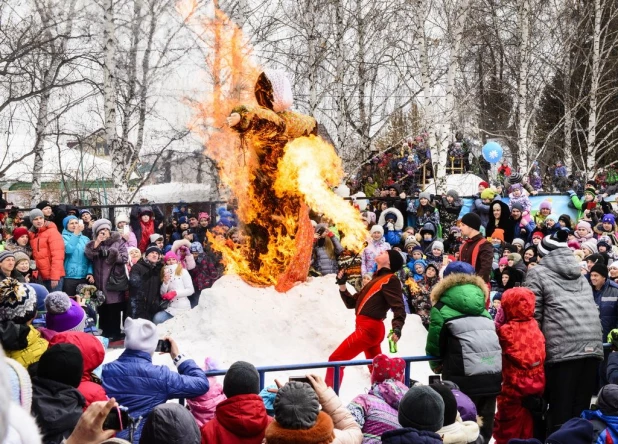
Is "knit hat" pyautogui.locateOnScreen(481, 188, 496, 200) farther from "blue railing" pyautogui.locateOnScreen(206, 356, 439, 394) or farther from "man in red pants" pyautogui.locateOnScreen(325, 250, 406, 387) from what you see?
"blue railing" pyautogui.locateOnScreen(206, 356, 439, 394)

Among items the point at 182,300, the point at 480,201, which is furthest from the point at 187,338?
the point at 480,201

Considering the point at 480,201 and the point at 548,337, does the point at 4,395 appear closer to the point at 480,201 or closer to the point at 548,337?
the point at 548,337

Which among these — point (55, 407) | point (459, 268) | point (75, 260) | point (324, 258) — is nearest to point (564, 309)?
point (459, 268)

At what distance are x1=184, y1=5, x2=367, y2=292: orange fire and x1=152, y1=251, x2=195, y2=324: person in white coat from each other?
60 centimetres

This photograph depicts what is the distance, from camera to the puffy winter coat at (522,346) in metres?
6.17

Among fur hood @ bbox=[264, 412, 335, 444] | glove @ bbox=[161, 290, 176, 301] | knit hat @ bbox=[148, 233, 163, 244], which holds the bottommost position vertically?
fur hood @ bbox=[264, 412, 335, 444]

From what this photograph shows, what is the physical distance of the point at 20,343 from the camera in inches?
195

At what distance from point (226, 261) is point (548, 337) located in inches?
195

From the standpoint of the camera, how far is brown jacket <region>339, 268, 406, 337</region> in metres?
7.50

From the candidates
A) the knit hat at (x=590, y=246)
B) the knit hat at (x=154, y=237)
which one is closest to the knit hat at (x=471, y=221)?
the knit hat at (x=590, y=246)

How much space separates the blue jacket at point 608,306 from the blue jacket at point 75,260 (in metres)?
6.54

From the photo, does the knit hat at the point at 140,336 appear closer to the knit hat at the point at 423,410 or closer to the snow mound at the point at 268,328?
the knit hat at the point at 423,410

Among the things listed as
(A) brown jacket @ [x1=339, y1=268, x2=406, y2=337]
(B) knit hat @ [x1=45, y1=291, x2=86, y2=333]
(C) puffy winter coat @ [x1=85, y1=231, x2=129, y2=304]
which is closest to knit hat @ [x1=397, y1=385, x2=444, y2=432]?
(B) knit hat @ [x1=45, y1=291, x2=86, y2=333]

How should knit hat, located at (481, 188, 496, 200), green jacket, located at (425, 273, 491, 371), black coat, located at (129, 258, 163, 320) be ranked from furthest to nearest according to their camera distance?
knit hat, located at (481, 188, 496, 200) < black coat, located at (129, 258, 163, 320) < green jacket, located at (425, 273, 491, 371)
